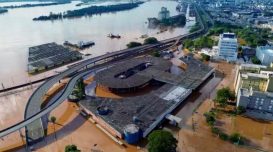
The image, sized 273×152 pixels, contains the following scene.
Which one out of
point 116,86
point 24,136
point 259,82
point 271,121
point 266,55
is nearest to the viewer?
point 24,136

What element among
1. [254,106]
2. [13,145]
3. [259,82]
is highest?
[259,82]

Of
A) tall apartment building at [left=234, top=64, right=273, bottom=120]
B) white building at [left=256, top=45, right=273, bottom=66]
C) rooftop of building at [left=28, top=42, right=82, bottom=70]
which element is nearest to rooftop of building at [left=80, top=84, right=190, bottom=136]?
tall apartment building at [left=234, top=64, right=273, bottom=120]

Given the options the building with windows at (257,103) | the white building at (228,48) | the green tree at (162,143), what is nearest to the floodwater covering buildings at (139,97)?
the green tree at (162,143)

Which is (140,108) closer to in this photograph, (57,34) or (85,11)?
(57,34)

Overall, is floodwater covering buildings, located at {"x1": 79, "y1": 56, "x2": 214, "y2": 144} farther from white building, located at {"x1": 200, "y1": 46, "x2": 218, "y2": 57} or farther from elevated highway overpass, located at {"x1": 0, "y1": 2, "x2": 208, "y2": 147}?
white building, located at {"x1": 200, "y1": 46, "x2": 218, "y2": 57}

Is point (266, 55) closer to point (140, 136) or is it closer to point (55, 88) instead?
point (140, 136)

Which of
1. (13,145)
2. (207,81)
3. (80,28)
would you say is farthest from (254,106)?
(80,28)

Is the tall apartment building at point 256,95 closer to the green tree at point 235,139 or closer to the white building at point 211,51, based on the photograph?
the green tree at point 235,139
